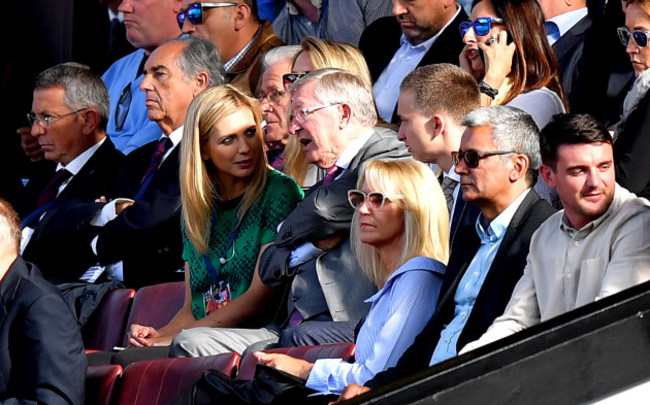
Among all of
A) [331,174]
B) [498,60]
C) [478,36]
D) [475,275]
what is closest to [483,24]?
[478,36]

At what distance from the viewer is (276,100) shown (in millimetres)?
6867

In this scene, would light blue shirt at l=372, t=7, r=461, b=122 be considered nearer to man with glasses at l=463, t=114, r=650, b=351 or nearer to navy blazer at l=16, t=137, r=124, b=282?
navy blazer at l=16, t=137, r=124, b=282

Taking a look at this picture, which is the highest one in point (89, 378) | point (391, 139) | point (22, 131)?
point (391, 139)

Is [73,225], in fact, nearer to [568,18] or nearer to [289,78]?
[289,78]

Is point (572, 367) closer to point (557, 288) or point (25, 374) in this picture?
point (557, 288)

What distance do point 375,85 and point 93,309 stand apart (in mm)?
1896

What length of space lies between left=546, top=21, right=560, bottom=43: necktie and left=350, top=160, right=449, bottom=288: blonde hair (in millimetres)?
1854

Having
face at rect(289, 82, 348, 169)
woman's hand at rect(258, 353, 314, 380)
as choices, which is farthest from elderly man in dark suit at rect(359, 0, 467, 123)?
woman's hand at rect(258, 353, 314, 380)

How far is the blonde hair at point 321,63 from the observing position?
6551 millimetres

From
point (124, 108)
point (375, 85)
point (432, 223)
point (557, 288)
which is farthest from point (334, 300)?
point (124, 108)

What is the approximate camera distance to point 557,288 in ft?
13.6

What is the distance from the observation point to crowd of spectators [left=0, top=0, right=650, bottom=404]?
4.48 meters

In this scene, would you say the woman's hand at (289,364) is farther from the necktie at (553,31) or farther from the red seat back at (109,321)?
the necktie at (553,31)

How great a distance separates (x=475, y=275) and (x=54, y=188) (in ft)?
12.9
